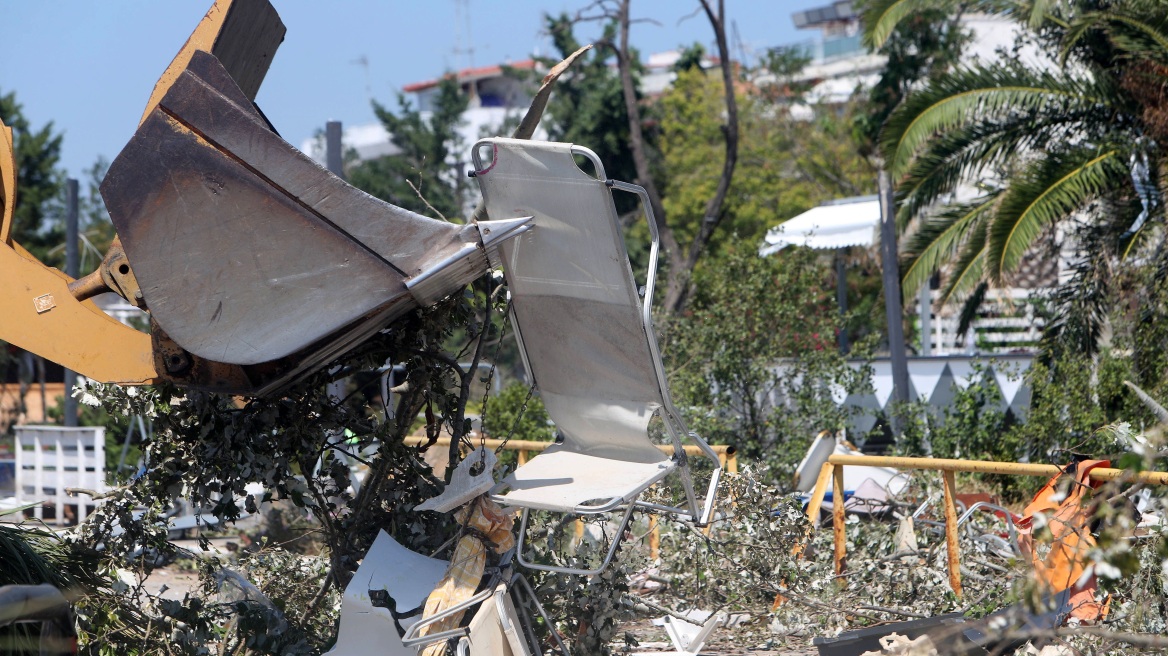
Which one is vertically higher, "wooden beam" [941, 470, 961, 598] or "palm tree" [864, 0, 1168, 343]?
"palm tree" [864, 0, 1168, 343]

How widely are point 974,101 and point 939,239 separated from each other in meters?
1.39

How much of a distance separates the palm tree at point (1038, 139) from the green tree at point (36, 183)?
81.3 feet

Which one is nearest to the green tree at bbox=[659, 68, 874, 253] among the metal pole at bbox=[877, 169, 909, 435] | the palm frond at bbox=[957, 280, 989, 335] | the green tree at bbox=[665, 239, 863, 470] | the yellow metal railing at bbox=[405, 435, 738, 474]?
the palm frond at bbox=[957, 280, 989, 335]

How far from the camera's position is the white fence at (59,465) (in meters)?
10.6

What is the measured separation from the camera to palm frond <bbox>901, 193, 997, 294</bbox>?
35.5 feet

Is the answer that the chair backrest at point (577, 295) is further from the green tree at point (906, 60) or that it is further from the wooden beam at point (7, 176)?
the green tree at point (906, 60)

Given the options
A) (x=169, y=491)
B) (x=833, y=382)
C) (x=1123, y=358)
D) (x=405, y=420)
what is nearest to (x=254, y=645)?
(x=169, y=491)

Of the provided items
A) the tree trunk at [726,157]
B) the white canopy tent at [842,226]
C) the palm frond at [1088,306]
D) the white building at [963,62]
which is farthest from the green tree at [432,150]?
the palm frond at [1088,306]

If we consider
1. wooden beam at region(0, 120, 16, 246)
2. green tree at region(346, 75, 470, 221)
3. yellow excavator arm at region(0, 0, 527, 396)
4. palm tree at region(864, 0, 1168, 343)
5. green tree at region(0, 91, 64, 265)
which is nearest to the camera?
yellow excavator arm at region(0, 0, 527, 396)

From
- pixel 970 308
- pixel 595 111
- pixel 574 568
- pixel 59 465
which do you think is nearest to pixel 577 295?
pixel 574 568

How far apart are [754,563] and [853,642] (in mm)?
1468

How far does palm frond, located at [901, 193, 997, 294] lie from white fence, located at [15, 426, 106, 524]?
8.04m

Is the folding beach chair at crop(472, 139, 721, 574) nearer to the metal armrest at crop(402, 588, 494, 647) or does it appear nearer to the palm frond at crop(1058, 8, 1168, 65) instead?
the metal armrest at crop(402, 588, 494, 647)

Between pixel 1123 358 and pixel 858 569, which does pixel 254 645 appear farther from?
pixel 1123 358
